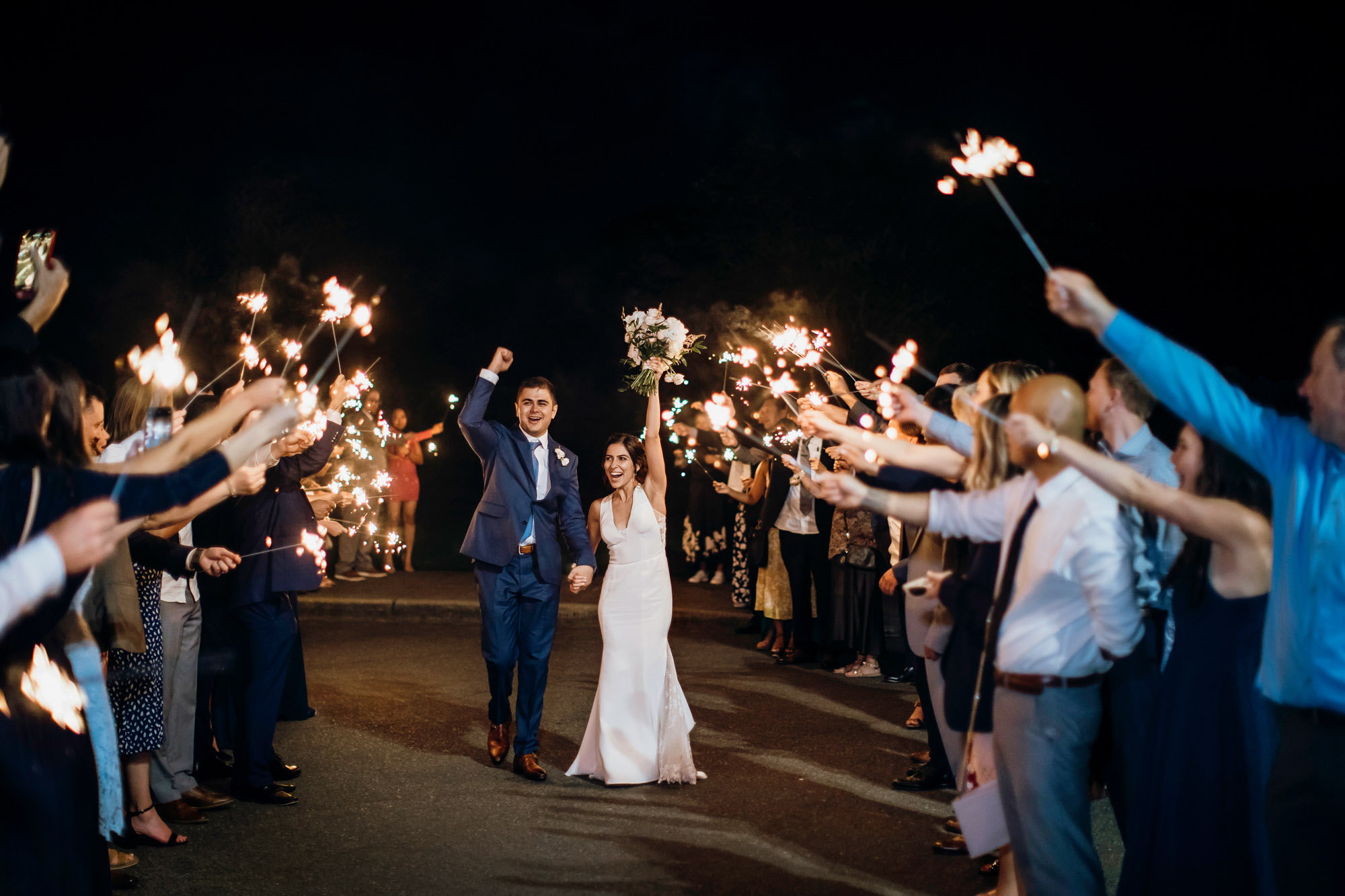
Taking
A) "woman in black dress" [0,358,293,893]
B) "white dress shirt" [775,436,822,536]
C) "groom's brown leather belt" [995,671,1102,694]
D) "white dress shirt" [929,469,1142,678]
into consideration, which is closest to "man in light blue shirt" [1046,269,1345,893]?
"white dress shirt" [929,469,1142,678]

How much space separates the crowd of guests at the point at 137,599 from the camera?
2.62 metres

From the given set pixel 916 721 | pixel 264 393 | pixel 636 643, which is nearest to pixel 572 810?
pixel 636 643

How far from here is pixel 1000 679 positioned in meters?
3.36

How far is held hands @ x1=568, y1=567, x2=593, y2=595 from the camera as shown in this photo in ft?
20.2

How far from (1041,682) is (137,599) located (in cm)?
393

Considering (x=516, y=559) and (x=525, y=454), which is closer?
(x=516, y=559)

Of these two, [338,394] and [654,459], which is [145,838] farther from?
[654,459]

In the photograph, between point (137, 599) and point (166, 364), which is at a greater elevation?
point (166, 364)

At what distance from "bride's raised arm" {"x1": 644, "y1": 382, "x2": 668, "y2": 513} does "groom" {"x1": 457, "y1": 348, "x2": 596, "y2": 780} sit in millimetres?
531

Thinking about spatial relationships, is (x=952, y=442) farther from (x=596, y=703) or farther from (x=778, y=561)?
(x=778, y=561)

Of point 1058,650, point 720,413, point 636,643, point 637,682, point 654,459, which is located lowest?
point 637,682

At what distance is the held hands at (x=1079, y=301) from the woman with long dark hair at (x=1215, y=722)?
0.78 m

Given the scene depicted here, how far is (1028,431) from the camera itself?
2.81 metres

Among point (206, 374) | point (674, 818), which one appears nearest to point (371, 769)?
point (674, 818)
